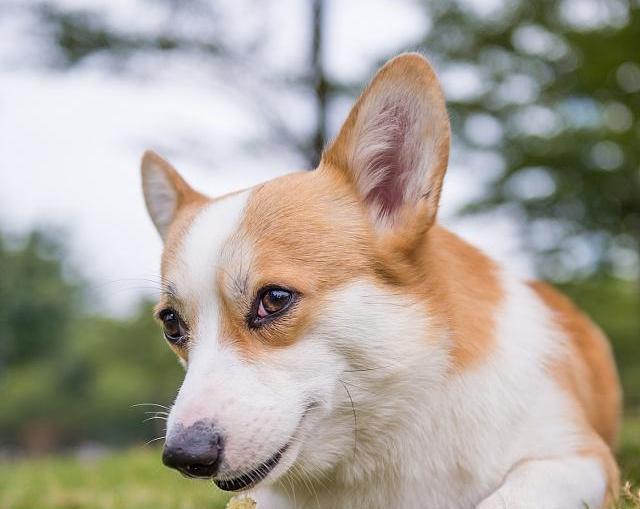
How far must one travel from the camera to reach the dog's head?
204 cm

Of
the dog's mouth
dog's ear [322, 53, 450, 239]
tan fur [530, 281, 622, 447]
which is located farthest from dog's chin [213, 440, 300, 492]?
tan fur [530, 281, 622, 447]

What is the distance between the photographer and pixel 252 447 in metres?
2.02

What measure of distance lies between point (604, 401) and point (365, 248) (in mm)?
1777

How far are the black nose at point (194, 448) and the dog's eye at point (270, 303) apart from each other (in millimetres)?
367

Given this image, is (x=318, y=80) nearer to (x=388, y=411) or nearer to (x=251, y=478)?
(x=388, y=411)

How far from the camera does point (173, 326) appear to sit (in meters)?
2.47

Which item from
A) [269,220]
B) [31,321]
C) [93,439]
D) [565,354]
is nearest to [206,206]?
[269,220]

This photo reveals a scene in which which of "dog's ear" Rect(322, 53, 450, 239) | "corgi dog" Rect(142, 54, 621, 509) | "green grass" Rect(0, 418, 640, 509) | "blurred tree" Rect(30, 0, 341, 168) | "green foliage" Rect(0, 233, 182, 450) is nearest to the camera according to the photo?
"corgi dog" Rect(142, 54, 621, 509)

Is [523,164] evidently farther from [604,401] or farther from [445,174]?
[445,174]

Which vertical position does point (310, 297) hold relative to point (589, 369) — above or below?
above

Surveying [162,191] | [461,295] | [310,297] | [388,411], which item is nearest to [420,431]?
[388,411]

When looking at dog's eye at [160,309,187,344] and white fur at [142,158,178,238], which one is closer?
dog's eye at [160,309,187,344]

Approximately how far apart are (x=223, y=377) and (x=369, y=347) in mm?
445

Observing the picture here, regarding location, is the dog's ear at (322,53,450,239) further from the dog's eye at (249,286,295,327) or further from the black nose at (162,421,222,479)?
the black nose at (162,421,222,479)
